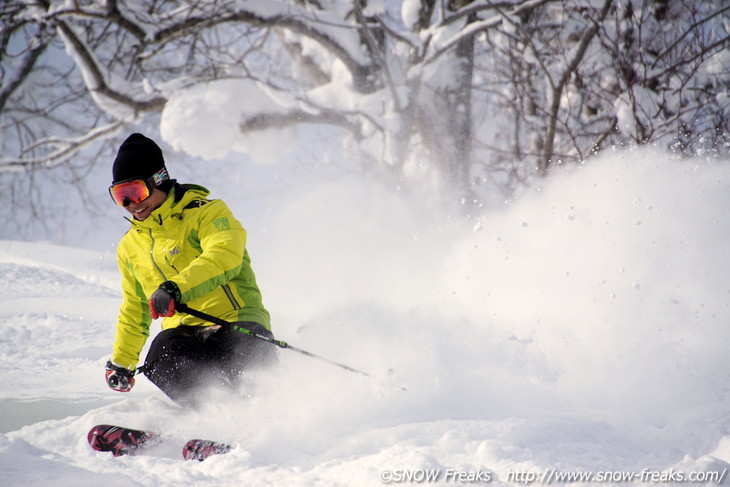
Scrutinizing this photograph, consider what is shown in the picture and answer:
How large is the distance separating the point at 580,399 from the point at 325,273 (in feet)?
10.1

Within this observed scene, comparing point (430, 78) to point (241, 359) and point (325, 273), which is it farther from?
point (241, 359)

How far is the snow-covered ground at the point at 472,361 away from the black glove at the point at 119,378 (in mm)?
109

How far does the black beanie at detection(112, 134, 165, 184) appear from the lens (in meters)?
2.57

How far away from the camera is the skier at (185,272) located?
2533 mm

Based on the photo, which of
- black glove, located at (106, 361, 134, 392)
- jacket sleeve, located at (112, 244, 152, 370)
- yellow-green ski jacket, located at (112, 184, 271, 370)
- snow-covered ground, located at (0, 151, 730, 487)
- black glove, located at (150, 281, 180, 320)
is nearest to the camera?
snow-covered ground, located at (0, 151, 730, 487)

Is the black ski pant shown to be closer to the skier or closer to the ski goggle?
the skier

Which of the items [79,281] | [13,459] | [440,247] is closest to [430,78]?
[440,247]

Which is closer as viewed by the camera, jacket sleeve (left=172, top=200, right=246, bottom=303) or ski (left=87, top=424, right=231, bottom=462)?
ski (left=87, top=424, right=231, bottom=462)

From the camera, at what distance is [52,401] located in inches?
122

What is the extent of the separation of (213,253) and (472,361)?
1614 mm

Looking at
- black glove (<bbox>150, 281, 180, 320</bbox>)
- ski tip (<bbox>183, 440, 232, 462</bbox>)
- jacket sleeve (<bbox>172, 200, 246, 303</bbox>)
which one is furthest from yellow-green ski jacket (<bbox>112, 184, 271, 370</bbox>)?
ski tip (<bbox>183, 440, 232, 462</bbox>)

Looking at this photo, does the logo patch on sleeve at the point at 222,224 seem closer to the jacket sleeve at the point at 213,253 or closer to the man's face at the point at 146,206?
the jacket sleeve at the point at 213,253

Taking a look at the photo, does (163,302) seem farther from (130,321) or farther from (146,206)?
(130,321)

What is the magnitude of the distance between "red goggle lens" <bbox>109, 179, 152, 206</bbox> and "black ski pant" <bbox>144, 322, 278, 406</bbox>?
2.30 feet
